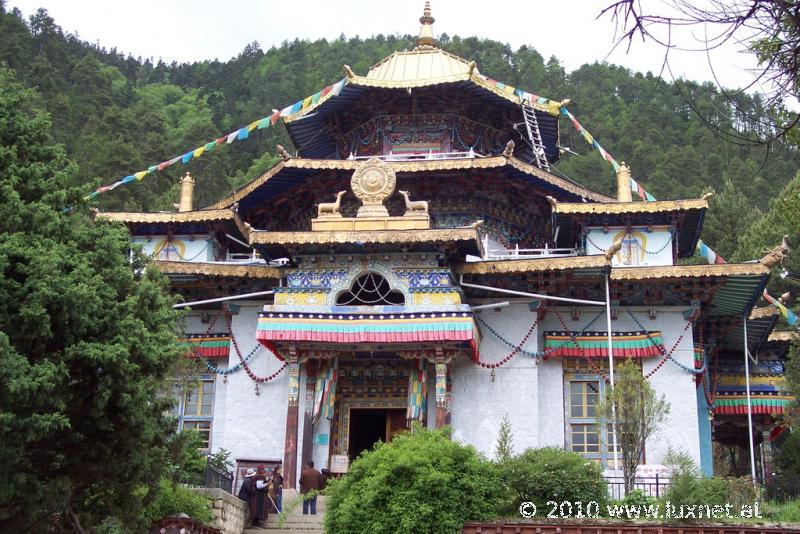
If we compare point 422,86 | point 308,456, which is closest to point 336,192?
point 422,86

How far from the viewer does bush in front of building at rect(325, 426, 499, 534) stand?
12578 millimetres

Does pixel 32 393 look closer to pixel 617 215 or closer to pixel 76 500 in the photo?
pixel 76 500

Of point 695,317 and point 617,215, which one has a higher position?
point 617,215

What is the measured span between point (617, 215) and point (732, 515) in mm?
8003

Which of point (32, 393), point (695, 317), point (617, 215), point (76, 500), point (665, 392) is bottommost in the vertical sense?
point (76, 500)

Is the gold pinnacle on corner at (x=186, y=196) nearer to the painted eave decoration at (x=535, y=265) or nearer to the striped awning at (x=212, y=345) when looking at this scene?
the striped awning at (x=212, y=345)

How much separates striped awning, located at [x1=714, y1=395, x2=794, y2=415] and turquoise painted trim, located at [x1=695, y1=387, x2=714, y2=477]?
112 centimetres

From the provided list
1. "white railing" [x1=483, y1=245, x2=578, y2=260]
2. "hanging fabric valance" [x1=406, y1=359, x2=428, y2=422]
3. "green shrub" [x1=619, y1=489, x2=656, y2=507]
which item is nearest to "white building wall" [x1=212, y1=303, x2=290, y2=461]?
"hanging fabric valance" [x1=406, y1=359, x2=428, y2=422]

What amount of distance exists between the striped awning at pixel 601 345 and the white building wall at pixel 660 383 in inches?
9.9

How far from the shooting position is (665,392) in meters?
19.6

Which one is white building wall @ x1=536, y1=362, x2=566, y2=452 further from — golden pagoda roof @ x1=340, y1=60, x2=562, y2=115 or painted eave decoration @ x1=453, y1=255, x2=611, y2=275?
golden pagoda roof @ x1=340, y1=60, x2=562, y2=115

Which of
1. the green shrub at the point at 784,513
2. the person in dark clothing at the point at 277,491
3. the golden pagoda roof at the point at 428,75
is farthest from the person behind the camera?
the golden pagoda roof at the point at 428,75

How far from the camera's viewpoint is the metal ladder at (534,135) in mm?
23608

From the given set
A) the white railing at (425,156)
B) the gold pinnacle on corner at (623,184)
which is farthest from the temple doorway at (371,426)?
the gold pinnacle on corner at (623,184)
